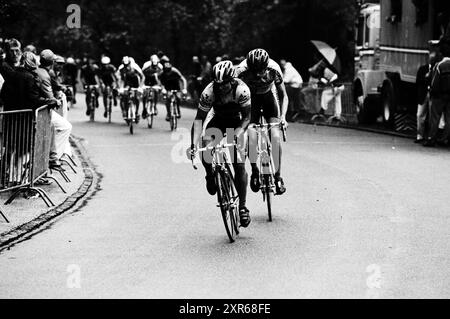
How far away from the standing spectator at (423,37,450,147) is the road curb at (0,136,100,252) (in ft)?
23.4

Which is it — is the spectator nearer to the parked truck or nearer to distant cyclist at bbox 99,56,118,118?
the parked truck

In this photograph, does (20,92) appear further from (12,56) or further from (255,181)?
(255,181)

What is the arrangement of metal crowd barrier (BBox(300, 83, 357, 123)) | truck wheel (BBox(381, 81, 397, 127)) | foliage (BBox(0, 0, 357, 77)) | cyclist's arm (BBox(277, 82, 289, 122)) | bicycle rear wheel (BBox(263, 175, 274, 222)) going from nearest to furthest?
1. bicycle rear wheel (BBox(263, 175, 274, 222))
2. cyclist's arm (BBox(277, 82, 289, 122))
3. truck wheel (BBox(381, 81, 397, 127))
4. metal crowd barrier (BBox(300, 83, 357, 123))
5. foliage (BBox(0, 0, 357, 77))

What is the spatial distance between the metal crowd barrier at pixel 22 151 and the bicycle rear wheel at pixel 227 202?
3.14m

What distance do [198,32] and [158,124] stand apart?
86.6ft

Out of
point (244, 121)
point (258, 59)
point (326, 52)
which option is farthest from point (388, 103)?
point (244, 121)

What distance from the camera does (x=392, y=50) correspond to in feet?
95.9

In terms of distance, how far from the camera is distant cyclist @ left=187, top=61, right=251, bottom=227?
35.3 ft

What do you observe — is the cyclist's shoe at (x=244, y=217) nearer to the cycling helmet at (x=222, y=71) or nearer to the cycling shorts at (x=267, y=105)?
the cycling helmet at (x=222, y=71)

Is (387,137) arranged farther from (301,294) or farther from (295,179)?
(301,294)

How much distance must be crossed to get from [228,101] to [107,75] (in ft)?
72.4

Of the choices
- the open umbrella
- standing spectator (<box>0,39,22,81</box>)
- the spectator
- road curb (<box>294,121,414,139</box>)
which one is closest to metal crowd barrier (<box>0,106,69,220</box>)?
standing spectator (<box>0,39,22,81</box>)

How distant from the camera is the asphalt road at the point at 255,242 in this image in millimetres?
8477
